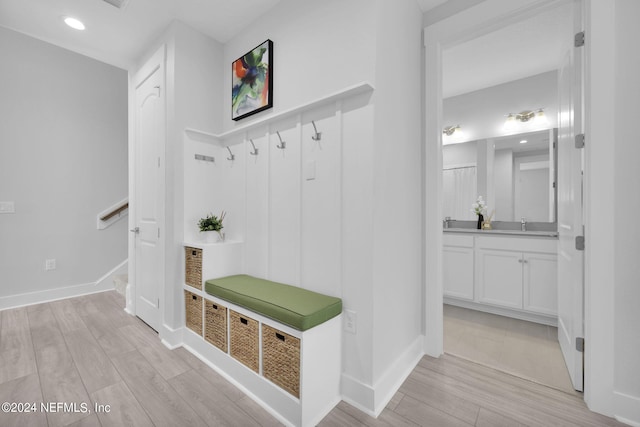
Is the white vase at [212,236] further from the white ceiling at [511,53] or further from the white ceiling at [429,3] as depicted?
the white ceiling at [511,53]

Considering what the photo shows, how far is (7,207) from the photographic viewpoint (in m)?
3.09

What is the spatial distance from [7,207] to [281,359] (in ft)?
12.3

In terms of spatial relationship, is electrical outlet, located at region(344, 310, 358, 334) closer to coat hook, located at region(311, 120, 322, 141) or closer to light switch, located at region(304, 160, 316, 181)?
light switch, located at region(304, 160, 316, 181)

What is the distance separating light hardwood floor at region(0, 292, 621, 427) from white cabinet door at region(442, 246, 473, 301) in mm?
1242

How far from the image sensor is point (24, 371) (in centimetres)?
190

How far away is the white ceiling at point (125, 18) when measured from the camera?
2.15 m

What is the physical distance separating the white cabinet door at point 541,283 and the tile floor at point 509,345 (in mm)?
192

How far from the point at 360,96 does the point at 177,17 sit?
6.03 feet

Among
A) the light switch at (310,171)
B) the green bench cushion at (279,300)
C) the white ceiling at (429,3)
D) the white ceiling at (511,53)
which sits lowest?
the green bench cushion at (279,300)

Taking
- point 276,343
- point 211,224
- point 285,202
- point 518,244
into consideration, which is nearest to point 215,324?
point 276,343

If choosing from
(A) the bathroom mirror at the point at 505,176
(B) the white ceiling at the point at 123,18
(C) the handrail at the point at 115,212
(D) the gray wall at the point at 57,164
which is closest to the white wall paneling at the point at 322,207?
(B) the white ceiling at the point at 123,18

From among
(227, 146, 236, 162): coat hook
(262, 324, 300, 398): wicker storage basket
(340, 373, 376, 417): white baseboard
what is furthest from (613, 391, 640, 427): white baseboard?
(227, 146, 236, 162): coat hook

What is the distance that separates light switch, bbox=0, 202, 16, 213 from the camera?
10.1ft

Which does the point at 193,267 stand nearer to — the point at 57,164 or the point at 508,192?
the point at 57,164
